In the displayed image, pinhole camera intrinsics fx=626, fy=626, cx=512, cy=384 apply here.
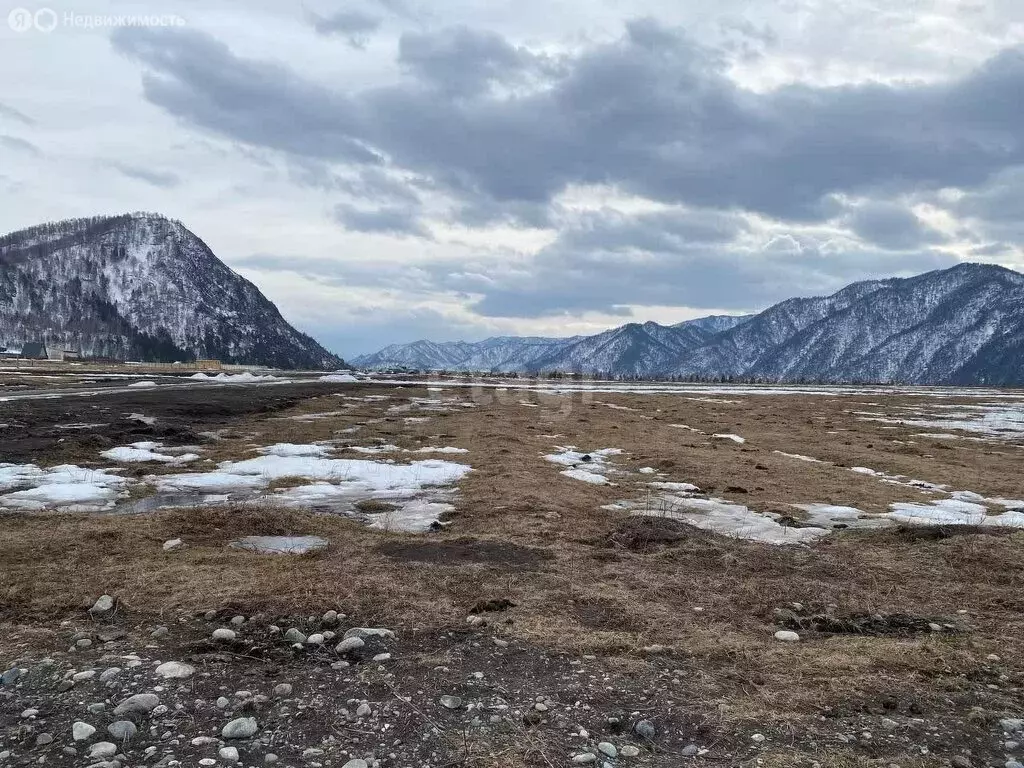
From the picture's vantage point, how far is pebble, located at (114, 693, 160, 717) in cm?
561

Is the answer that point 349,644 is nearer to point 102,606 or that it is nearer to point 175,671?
point 175,671

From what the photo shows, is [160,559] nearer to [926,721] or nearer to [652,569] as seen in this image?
[652,569]

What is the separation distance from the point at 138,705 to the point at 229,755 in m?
1.28

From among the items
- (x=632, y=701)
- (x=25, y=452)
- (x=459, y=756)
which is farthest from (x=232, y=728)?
(x=25, y=452)

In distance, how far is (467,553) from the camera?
37.4 feet

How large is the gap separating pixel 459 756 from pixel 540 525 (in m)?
8.64

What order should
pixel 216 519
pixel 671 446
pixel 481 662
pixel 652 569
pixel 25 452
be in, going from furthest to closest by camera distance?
pixel 671 446, pixel 25 452, pixel 216 519, pixel 652 569, pixel 481 662

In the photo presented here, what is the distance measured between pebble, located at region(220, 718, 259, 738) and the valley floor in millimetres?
86

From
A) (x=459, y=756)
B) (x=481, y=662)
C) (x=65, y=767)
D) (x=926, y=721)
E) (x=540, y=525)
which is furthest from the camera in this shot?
(x=540, y=525)

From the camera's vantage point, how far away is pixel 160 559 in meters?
10.2

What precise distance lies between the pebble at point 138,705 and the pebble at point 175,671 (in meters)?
0.46

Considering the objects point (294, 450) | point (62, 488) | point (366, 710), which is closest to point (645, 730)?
point (366, 710)

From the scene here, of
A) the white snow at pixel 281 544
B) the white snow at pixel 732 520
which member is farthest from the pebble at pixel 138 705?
the white snow at pixel 732 520

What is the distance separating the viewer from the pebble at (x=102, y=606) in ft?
25.9
